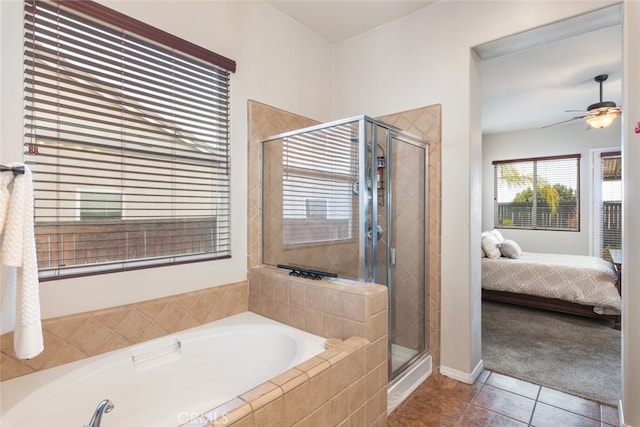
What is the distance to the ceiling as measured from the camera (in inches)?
82.9

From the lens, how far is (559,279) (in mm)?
3633

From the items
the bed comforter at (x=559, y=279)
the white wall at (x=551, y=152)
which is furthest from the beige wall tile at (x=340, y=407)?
the white wall at (x=551, y=152)

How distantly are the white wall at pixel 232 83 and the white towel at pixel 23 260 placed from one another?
0.35m

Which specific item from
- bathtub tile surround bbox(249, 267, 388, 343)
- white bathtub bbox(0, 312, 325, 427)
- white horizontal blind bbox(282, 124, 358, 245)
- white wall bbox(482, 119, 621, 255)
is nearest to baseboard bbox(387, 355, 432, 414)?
bathtub tile surround bbox(249, 267, 388, 343)

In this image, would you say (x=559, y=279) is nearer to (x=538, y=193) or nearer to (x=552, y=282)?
(x=552, y=282)

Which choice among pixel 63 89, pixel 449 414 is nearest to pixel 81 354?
pixel 63 89

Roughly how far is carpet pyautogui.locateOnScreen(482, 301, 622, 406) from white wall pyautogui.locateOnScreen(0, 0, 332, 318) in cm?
231

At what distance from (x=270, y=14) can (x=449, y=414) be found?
3025 mm

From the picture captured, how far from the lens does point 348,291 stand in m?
1.74

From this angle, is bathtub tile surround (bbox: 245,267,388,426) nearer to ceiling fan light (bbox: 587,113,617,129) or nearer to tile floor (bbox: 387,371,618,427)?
tile floor (bbox: 387,371,618,427)

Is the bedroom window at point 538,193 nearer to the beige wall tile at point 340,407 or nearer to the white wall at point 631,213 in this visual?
the white wall at point 631,213

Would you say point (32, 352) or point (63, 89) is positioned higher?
point (63, 89)

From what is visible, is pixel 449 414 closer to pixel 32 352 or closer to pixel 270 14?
pixel 32 352

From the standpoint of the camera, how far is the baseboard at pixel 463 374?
226cm
